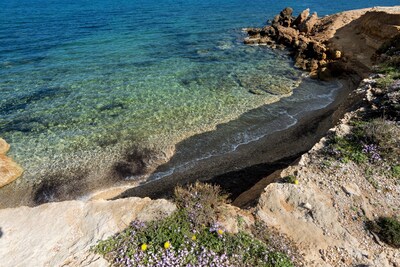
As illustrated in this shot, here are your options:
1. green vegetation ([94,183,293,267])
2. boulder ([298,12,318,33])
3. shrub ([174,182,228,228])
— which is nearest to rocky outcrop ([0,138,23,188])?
green vegetation ([94,183,293,267])

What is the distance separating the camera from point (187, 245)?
21.8ft

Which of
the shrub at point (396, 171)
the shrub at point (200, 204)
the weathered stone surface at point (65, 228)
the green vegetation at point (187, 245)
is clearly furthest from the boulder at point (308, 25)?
the weathered stone surface at point (65, 228)

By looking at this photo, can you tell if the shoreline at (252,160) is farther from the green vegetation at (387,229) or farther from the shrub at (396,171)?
the green vegetation at (387,229)

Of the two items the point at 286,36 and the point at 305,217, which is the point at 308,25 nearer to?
the point at 286,36

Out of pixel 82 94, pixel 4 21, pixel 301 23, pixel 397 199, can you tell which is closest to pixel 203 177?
pixel 397 199

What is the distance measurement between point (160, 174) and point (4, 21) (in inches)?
1636

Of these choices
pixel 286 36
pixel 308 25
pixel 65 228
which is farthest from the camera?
pixel 308 25

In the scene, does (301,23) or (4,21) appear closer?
(301,23)

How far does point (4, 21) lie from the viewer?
1564 inches

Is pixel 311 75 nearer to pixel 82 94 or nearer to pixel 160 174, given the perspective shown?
pixel 160 174

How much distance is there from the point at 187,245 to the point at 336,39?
2966 centimetres

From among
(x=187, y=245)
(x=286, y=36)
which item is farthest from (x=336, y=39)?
(x=187, y=245)

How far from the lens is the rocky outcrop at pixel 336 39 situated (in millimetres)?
23328

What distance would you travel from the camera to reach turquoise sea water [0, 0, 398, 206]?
47.5ft
